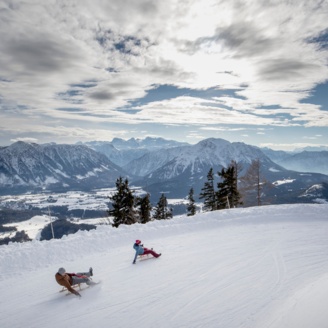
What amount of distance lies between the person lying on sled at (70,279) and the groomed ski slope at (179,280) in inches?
15.5

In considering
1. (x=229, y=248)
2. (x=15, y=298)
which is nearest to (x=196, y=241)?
(x=229, y=248)

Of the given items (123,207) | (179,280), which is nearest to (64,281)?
(179,280)

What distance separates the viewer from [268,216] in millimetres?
17500

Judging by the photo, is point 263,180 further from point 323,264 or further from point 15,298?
point 15,298

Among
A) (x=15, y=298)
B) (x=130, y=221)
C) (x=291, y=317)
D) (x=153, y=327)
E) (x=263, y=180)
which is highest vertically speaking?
(x=263, y=180)

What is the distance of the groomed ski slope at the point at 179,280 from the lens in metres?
6.11

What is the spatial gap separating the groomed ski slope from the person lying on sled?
1.29ft

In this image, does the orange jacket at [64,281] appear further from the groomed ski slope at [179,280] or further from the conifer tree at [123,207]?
the conifer tree at [123,207]

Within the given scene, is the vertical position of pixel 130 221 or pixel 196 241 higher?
pixel 196 241

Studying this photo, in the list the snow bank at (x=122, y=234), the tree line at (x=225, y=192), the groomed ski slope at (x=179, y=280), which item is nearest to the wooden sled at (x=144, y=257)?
the groomed ski slope at (x=179, y=280)

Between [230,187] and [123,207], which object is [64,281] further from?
[230,187]

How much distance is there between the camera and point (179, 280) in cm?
824

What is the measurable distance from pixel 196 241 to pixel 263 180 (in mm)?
23099

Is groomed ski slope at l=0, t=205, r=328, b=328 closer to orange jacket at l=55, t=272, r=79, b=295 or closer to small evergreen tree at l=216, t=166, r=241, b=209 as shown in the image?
orange jacket at l=55, t=272, r=79, b=295
